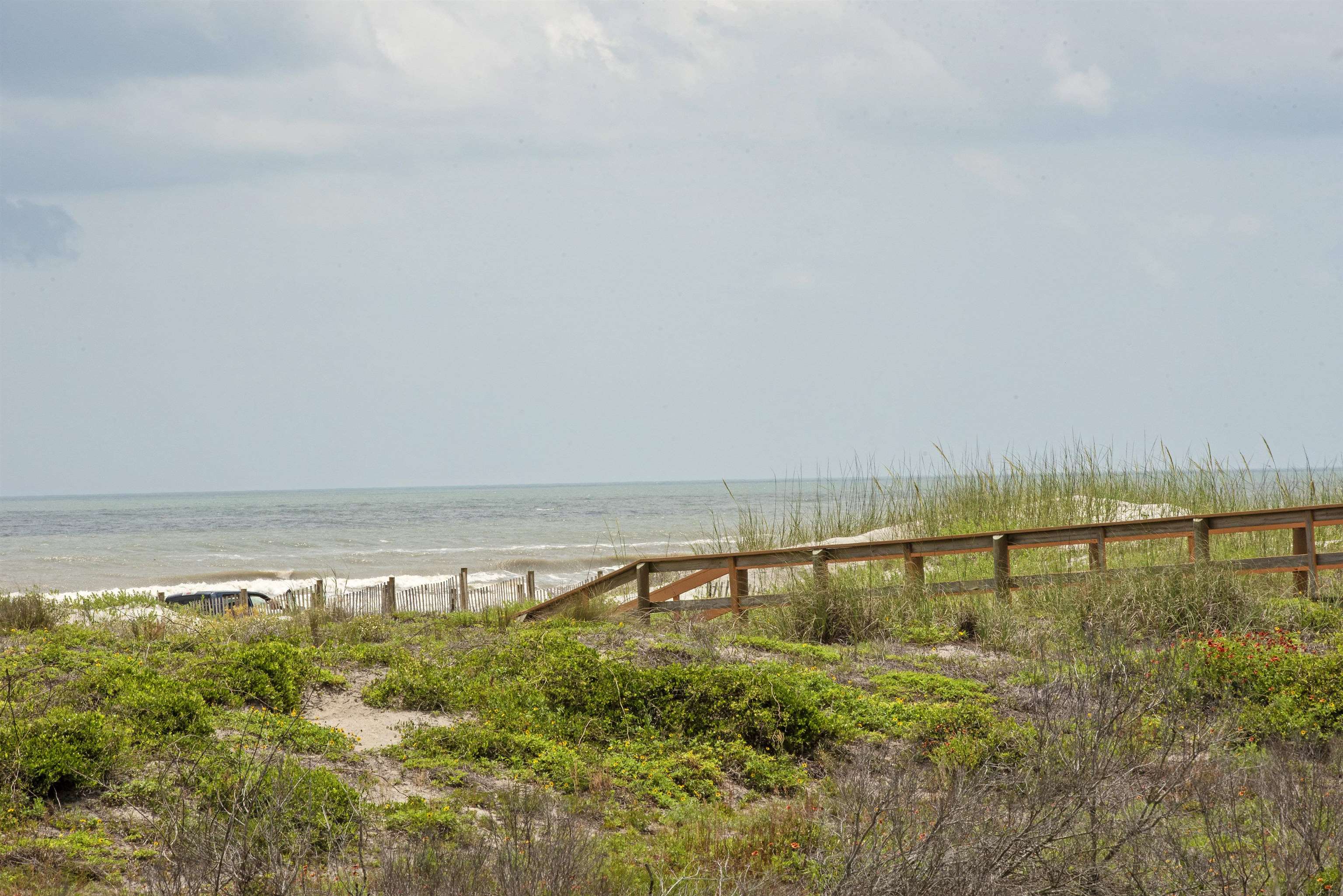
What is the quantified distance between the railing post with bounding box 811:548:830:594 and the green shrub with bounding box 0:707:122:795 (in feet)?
20.6

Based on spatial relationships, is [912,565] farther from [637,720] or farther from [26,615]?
[26,615]

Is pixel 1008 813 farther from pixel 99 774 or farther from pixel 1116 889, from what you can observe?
pixel 99 774

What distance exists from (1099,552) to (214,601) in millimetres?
13537

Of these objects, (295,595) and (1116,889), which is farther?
(295,595)

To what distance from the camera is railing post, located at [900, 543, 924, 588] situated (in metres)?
10.4

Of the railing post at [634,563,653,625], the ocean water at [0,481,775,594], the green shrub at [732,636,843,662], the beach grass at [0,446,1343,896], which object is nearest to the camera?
the beach grass at [0,446,1343,896]

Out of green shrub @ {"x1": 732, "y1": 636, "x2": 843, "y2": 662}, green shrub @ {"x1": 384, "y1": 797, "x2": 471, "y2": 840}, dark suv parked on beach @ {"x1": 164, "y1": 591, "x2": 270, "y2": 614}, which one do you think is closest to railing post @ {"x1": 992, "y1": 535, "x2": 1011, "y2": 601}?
green shrub @ {"x1": 732, "y1": 636, "x2": 843, "y2": 662}

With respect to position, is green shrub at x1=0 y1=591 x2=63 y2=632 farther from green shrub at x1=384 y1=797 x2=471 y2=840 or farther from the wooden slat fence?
green shrub at x1=384 y1=797 x2=471 y2=840

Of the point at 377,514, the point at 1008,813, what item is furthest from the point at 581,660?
the point at 377,514

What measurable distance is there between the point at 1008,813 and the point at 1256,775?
1.74 metres

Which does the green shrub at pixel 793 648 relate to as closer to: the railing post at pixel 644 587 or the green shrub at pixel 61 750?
the railing post at pixel 644 587

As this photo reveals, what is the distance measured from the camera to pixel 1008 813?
399 centimetres

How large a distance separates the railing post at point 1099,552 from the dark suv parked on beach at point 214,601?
10.7 m

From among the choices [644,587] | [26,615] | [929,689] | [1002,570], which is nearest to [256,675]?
[26,615]
